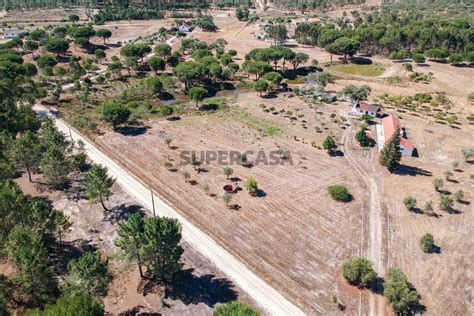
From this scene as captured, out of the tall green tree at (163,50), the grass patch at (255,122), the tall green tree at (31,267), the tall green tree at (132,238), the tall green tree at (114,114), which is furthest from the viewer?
the tall green tree at (163,50)

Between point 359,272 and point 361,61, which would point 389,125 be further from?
point 361,61

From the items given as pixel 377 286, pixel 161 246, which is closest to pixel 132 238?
pixel 161 246

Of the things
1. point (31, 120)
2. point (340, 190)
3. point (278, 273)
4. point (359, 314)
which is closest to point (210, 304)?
point (278, 273)

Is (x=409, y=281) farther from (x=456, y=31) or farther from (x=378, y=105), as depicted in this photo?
(x=456, y=31)

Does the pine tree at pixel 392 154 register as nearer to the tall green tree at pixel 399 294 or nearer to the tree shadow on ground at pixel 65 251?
the tall green tree at pixel 399 294

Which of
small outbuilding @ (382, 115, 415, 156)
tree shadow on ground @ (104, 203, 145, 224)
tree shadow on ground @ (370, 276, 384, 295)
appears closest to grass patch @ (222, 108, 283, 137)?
small outbuilding @ (382, 115, 415, 156)

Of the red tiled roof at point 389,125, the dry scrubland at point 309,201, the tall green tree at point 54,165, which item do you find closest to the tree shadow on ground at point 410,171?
the dry scrubland at point 309,201

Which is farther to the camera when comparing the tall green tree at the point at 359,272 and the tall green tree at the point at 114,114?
the tall green tree at the point at 114,114
